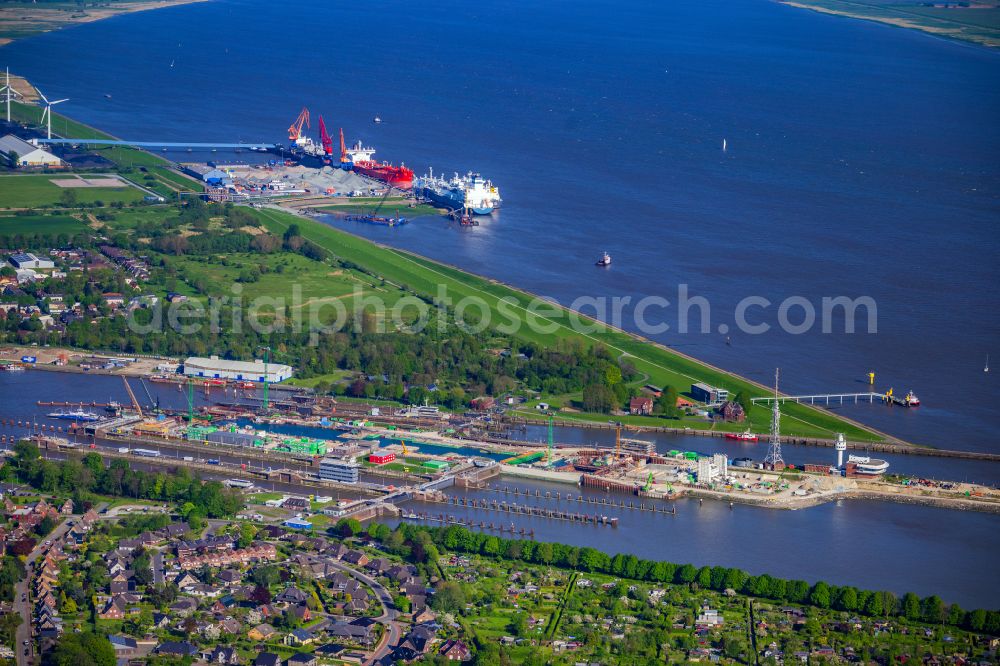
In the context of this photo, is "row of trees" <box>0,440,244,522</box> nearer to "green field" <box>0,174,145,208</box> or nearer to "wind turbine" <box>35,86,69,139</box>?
"green field" <box>0,174,145,208</box>

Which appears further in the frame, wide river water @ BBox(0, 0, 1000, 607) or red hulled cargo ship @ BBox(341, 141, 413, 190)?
red hulled cargo ship @ BBox(341, 141, 413, 190)

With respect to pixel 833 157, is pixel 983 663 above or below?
below

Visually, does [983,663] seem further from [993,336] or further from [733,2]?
[733,2]

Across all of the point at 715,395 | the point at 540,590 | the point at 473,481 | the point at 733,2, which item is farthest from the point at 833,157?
the point at 733,2

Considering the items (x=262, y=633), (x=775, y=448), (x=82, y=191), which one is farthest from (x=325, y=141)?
(x=262, y=633)

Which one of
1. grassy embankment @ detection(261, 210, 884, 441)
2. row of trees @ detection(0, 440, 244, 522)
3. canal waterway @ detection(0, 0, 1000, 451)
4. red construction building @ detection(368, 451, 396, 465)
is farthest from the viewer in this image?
canal waterway @ detection(0, 0, 1000, 451)

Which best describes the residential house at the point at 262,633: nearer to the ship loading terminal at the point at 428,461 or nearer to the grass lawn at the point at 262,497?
the ship loading terminal at the point at 428,461

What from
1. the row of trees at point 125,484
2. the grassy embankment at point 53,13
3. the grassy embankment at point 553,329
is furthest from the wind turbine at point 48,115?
the row of trees at point 125,484

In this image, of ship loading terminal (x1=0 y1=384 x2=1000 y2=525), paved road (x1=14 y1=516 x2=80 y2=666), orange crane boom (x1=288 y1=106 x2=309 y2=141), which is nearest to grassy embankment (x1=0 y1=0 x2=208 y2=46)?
orange crane boom (x1=288 y1=106 x2=309 y2=141)
